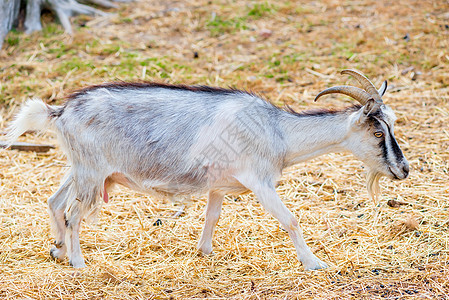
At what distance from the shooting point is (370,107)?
3.91 m

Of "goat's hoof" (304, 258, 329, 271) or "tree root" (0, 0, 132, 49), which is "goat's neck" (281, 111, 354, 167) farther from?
"tree root" (0, 0, 132, 49)

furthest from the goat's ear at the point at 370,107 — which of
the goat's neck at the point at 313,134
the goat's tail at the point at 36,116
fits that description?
the goat's tail at the point at 36,116

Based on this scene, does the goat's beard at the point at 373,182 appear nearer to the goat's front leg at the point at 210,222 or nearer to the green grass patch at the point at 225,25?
the goat's front leg at the point at 210,222

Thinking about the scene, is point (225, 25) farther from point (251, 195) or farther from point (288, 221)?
point (288, 221)

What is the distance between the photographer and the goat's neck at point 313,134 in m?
4.11

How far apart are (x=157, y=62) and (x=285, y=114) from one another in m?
4.44

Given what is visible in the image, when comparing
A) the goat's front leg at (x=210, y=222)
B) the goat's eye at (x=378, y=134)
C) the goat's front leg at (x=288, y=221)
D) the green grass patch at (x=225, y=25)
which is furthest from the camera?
the green grass patch at (x=225, y=25)

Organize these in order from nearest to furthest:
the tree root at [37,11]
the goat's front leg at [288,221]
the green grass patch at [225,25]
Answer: the goat's front leg at [288,221] → the tree root at [37,11] → the green grass patch at [225,25]

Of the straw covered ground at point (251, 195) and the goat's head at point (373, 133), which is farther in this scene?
the goat's head at point (373, 133)

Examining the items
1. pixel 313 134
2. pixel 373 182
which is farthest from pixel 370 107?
pixel 373 182

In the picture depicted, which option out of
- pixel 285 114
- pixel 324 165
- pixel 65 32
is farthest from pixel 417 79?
pixel 65 32

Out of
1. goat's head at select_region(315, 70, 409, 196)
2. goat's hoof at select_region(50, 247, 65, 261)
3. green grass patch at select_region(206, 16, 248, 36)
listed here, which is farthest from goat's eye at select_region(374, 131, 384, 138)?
green grass patch at select_region(206, 16, 248, 36)

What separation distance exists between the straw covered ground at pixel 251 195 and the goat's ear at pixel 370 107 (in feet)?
3.64

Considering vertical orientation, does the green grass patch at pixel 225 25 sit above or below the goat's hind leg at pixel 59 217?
below
